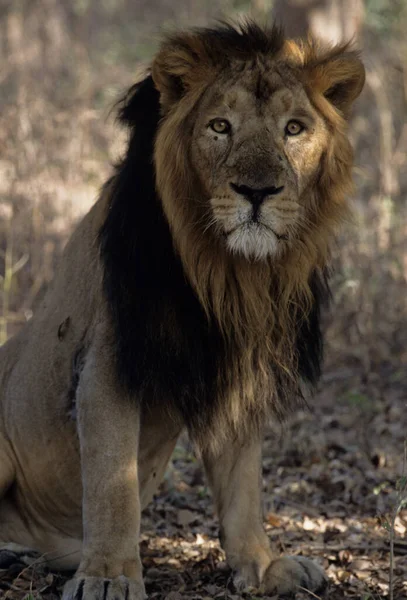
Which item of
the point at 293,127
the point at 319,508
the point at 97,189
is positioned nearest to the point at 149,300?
the point at 293,127

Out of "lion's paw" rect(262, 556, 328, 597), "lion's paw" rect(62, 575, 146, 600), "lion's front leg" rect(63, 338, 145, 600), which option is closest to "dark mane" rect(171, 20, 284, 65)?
"lion's front leg" rect(63, 338, 145, 600)

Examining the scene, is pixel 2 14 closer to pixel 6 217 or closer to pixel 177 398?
pixel 6 217

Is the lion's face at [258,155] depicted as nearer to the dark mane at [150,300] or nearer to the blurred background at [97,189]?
the dark mane at [150,300]

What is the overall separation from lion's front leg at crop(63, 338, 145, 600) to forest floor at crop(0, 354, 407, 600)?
0.25m

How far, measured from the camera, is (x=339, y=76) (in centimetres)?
379

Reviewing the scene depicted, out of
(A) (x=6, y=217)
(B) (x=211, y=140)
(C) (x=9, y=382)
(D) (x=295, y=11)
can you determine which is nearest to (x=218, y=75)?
(B) (x=211, y=140)

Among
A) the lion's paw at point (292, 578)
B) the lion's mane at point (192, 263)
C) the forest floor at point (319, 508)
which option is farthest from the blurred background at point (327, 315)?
the lion's mane at point (192, 263)

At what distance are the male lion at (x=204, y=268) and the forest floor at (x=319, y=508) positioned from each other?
0.33 meters

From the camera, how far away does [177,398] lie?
375 cm

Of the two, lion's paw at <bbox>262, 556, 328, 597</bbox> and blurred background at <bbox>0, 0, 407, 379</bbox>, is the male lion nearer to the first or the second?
lion's paw at <bbox>262, 556, 328, 597</bbox>

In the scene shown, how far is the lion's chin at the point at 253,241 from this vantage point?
3.41 metres

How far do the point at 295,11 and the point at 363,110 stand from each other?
4.18 m

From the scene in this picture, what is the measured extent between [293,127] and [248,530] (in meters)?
1.66

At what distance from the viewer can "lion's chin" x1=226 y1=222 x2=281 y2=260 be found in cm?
341
